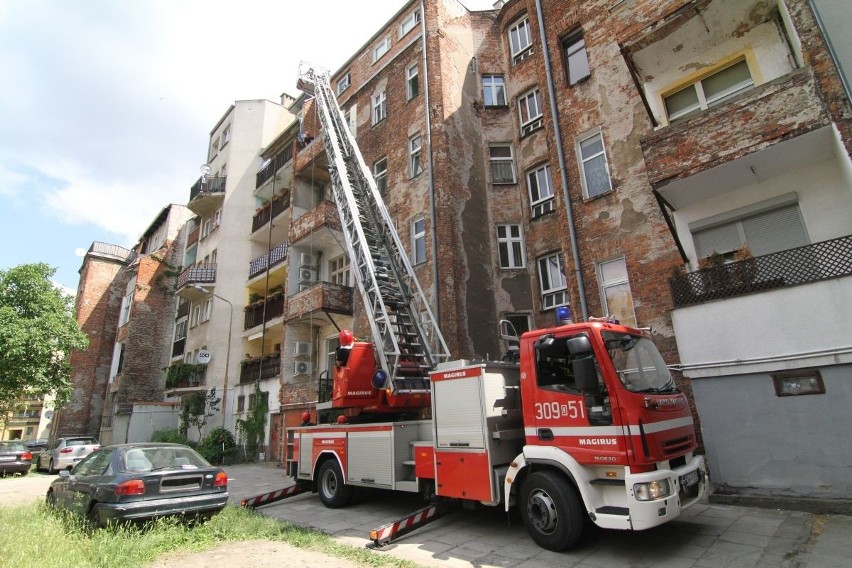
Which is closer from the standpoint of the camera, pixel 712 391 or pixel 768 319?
pixel 768 319

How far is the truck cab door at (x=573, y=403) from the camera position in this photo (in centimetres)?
557

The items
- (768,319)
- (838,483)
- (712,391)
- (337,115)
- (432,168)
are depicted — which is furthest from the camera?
(337,115)

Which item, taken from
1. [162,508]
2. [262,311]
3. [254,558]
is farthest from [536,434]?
[262,311]

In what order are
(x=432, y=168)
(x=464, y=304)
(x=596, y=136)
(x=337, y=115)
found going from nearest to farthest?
(x=596, y=136)
(x=464, y=304)
(x=432, y=168)
(x=337, y=115)

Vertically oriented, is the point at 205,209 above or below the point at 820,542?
above

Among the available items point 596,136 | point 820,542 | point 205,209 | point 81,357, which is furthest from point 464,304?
point 81,357

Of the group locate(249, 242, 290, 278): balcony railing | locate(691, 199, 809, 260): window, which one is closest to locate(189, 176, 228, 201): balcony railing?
locate(249, 242, 290, 278): balcony railing

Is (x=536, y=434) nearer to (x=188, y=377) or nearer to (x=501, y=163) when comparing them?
(x=501, y=163)

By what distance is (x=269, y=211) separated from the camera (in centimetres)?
2481

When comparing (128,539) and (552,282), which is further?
(552,282)

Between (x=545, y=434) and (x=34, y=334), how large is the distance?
25.1m

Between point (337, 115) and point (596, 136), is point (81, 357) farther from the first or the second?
point (596, 136)

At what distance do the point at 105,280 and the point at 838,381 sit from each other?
4460cm

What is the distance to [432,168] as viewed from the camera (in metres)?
15.7
